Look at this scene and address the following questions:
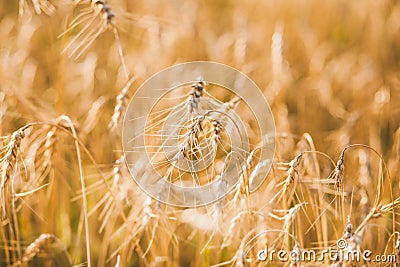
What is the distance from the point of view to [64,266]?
6.04ft

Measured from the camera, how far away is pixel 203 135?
1.22 meters

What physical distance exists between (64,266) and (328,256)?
1.07 m

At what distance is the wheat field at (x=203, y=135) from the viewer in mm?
1290

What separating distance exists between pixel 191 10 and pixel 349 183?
1701 mm

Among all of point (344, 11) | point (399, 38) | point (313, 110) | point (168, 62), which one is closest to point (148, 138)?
point (168, 62)

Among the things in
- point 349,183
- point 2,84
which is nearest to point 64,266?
point 2,84

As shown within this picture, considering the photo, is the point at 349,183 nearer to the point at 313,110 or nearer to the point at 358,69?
the point at 313,110

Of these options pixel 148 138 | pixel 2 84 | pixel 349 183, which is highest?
pixel 2 84

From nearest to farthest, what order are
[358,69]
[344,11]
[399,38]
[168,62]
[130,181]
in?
[130,181], [168,62], [358,69], [399,38], [344,11]

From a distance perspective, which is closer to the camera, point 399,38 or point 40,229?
point 40,229

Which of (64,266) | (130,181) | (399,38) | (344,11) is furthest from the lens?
(344,11)

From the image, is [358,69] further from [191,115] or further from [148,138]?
[191,115]

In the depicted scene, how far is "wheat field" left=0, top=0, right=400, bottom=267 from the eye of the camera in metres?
1.29

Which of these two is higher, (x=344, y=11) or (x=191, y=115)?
(x=344, y=11)
